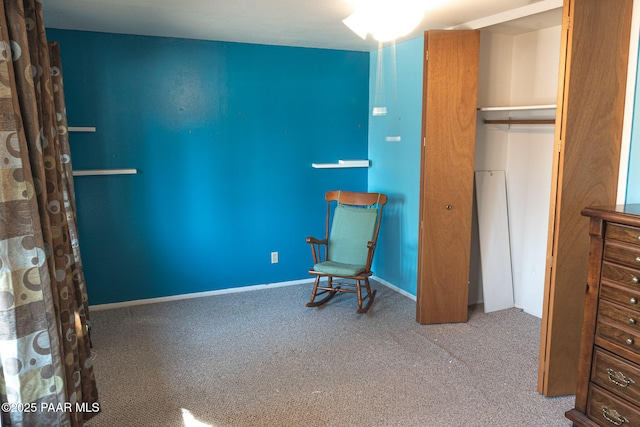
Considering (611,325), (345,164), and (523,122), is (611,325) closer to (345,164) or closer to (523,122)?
(523,122)

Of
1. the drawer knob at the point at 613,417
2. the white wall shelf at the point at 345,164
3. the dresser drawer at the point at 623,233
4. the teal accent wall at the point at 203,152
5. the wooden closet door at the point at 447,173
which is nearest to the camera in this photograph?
the dresser drawer at the point at 623,233

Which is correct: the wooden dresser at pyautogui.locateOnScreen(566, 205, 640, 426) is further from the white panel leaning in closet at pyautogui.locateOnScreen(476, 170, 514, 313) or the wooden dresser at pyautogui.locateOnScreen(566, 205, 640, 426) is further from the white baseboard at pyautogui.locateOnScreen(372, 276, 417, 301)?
the white baseboard at pyautogui.locateOnScreen(372, 276, 417, 301)

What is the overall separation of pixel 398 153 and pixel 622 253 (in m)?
2.33

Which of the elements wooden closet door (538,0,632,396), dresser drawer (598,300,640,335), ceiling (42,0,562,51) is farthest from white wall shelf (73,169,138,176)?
dresser drawer (598,300,640,335)

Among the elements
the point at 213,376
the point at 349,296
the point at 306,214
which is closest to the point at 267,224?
the point at 306,214

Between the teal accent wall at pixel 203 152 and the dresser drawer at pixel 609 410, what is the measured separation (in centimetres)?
274

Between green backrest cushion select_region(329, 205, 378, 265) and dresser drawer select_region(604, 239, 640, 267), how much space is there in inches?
80.7

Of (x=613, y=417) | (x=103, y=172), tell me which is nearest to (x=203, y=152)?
(x=103, y=172)

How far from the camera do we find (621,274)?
1.97m

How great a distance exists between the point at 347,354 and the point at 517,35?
8.98 feet

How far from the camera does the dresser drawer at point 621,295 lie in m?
1.92

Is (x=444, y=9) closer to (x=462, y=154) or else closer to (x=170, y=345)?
(x=462, y=154)

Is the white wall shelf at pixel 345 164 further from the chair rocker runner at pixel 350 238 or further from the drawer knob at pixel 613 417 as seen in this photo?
the drawer knob at pixel 613 417

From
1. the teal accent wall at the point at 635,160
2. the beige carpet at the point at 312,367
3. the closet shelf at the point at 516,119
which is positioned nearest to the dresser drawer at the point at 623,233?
the teal accent wall at the point at 635,160
